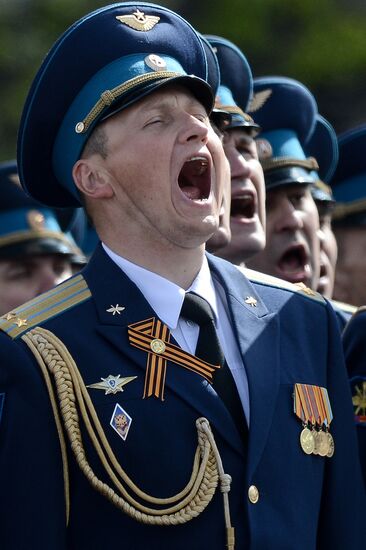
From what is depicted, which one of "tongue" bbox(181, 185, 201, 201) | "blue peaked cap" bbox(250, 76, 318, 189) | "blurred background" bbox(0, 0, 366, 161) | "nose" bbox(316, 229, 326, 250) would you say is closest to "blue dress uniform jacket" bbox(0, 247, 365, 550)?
"tongue" bbox(181, 185, 201, 201)

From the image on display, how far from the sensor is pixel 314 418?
13.7ft

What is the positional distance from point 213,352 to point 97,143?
27.3 inches

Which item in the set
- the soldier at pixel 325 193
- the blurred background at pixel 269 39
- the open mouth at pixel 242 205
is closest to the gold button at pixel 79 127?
the open mouth at pixel 242 205

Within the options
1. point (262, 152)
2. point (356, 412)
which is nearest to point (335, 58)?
point (262, 152)

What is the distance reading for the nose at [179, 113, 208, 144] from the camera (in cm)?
421

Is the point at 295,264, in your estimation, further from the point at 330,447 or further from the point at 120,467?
the point at 120,467

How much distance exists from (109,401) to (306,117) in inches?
97.9

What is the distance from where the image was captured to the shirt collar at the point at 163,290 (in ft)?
13.7

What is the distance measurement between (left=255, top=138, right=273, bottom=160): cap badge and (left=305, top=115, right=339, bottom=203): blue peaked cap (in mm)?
394

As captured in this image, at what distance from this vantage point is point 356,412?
459cm

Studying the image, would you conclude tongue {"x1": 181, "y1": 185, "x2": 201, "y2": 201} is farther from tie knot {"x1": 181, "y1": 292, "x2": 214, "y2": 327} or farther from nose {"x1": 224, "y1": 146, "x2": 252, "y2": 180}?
nose {"x1": 224, "y1": 146, "x2": 252, "y2": 180}

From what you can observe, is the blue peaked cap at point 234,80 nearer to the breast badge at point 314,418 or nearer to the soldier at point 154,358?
the soldier at point 154,358

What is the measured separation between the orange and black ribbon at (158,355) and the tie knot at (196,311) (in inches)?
3.2

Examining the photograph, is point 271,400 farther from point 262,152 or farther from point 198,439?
point 262,152
